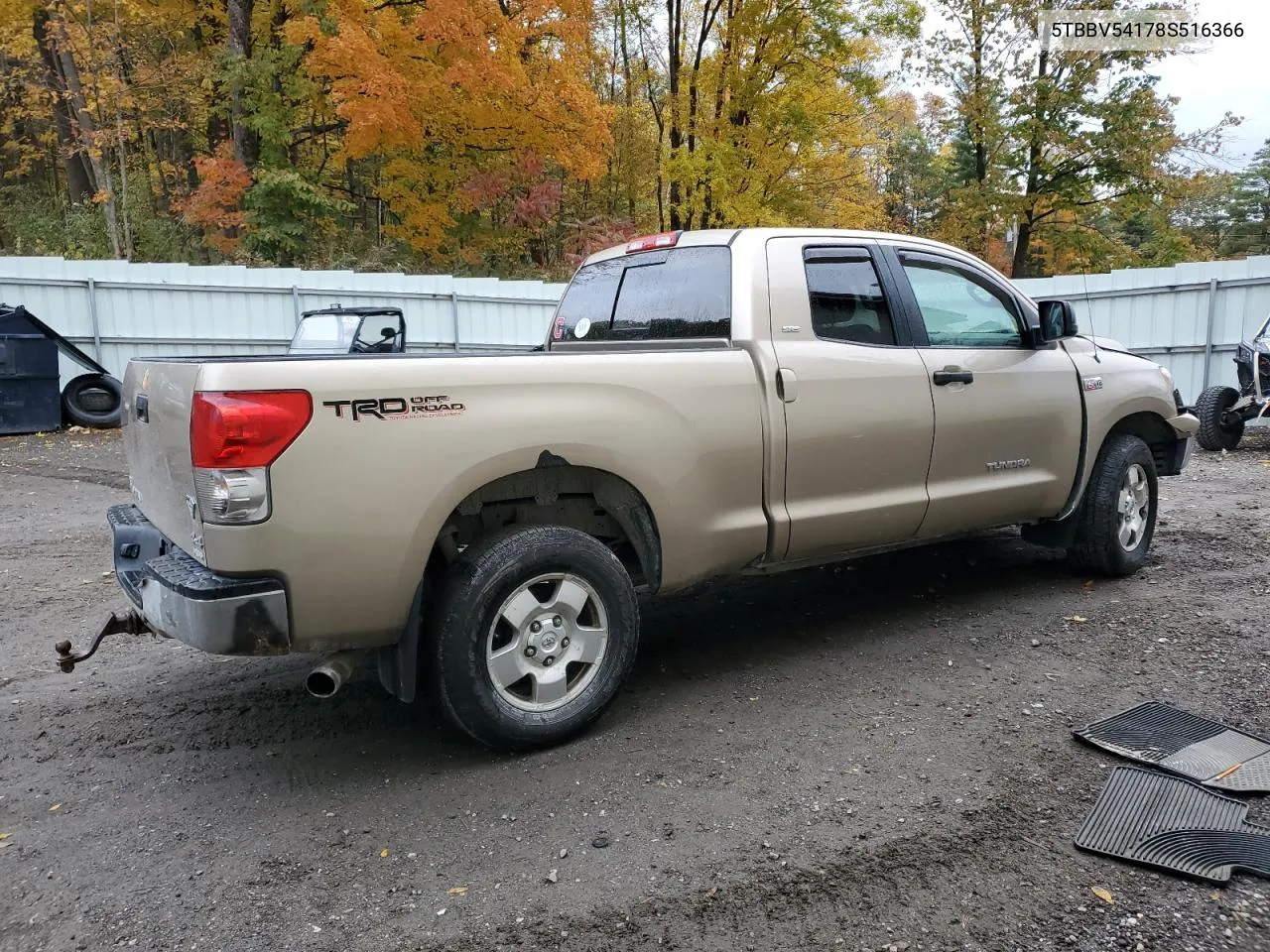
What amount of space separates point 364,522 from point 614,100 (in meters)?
29.4

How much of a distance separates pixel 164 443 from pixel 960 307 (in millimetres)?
3876

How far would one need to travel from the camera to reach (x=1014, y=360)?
4.94 m

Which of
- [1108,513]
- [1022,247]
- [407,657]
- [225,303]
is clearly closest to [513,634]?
[407,657]

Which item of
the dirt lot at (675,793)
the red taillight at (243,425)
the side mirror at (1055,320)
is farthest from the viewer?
the side mirror at (1055,320)

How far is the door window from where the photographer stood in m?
4.72

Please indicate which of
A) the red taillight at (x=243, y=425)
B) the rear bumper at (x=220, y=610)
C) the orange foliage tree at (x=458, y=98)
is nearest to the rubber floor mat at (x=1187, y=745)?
the rear bumper at (x=220, y=610)

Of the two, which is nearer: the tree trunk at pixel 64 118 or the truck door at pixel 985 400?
the truck door at pixel 985 400

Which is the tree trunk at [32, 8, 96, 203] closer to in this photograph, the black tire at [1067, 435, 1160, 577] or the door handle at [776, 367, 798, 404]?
the door handle at [776, 367, 798, 404]

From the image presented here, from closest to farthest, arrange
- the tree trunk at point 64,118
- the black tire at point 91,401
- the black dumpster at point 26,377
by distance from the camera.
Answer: the black dumpster at point 26,377
the black tire at point 91,401
the tree trunk at point 64,118

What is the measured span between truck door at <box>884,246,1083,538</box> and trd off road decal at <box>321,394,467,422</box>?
253 cm

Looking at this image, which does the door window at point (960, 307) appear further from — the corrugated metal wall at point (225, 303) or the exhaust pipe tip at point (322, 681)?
the corrugated metal wall at point (225, 303)

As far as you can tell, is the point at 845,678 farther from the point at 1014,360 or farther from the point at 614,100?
the point at 614,100

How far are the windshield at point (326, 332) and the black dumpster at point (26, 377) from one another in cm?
363

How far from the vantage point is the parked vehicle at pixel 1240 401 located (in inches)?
432
